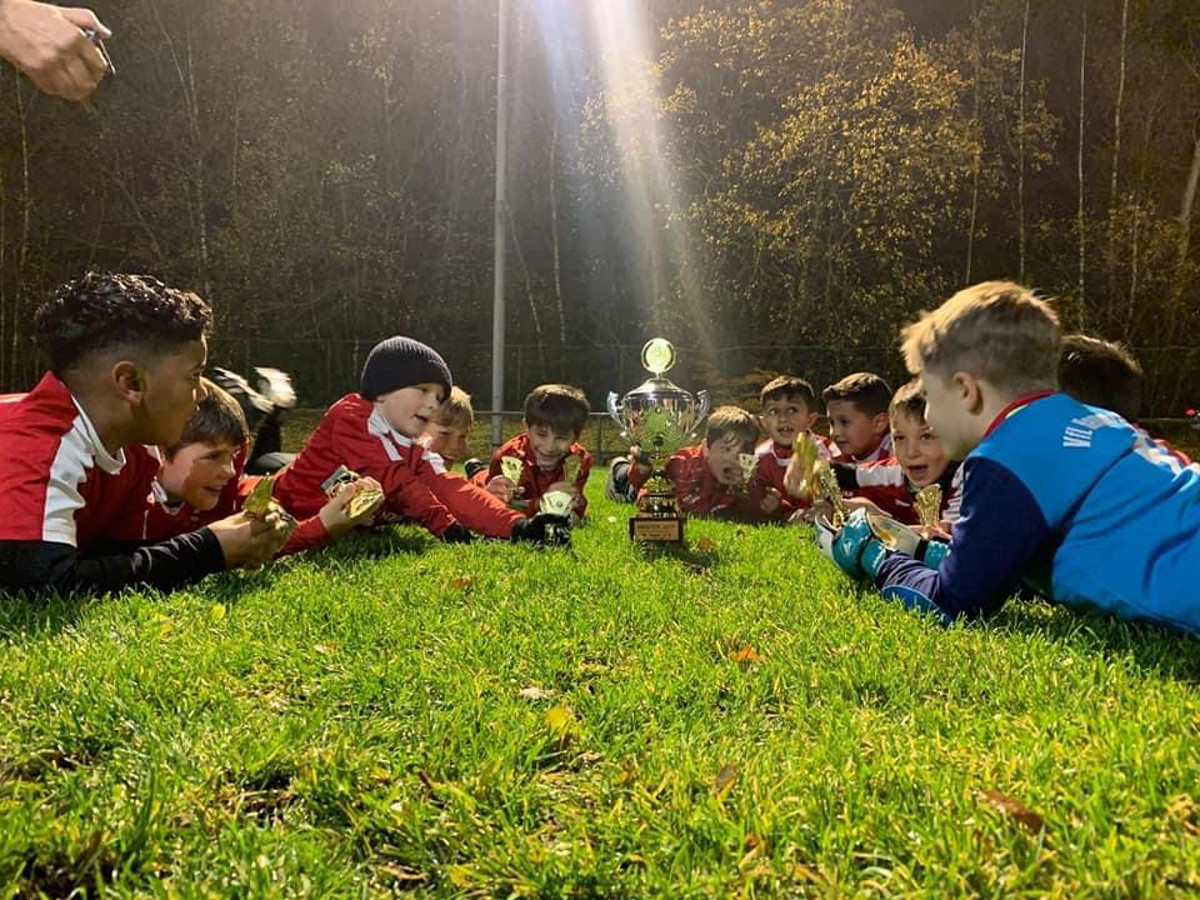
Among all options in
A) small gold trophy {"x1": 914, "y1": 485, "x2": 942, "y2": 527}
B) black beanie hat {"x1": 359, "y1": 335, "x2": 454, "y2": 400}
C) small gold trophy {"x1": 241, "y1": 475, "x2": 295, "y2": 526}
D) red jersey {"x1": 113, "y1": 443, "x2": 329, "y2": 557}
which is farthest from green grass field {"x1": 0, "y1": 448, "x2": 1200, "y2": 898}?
black beanie hat {"x1": 359, "y1": 335, "x2": 454, "y2": 400}

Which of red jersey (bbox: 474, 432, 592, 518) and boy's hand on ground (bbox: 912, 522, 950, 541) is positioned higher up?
boy's hand on ground (bbox: 912, 522, 950, 541)

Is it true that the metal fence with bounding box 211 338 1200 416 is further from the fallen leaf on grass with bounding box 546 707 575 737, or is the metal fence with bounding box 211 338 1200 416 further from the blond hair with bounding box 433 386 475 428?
the fallen leaf on grass with bounding box 546 707 575 737

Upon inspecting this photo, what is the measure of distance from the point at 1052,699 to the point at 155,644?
2593 mm

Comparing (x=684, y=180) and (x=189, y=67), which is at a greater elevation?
(x=189, y=67)

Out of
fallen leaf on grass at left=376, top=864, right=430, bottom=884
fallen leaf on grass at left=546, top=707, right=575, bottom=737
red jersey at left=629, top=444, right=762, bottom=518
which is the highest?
fallen leaf on grass at left=376, top=864, right=430, bottom=884

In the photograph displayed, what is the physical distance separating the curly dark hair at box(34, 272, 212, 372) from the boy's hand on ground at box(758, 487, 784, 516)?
489 centimetres

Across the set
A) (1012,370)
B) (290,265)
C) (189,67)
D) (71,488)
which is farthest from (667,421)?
(189,67)

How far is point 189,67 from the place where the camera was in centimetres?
2086

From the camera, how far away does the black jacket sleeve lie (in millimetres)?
3094

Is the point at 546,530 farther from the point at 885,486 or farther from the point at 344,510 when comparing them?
the point at 885,486

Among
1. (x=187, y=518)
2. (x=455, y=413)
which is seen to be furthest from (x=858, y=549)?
(x=455, y=413)

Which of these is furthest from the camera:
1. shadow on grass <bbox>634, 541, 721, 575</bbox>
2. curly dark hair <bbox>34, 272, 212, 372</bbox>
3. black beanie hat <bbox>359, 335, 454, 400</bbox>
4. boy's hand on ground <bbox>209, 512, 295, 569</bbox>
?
black beanie hat <bbox>359, 335, 454, 400</bbox>

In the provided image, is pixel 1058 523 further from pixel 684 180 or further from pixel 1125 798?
pixel 684 180

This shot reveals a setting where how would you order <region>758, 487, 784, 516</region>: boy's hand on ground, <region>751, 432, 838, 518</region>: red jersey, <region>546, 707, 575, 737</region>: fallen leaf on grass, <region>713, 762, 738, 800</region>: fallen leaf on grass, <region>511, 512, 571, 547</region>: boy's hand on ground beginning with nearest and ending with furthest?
<region>713, 762, 738, 800</region>: fallen leaf on grass
<region>546, 707, 575, 737</region>: fallen leaf on grass
<region>511, 512, 571, 547</region>: boy's hand on ground
<region>758, 487, 784, 516</region>: boy's hand on ground
<region>751, 432, 838, 518</region>: red jersey
